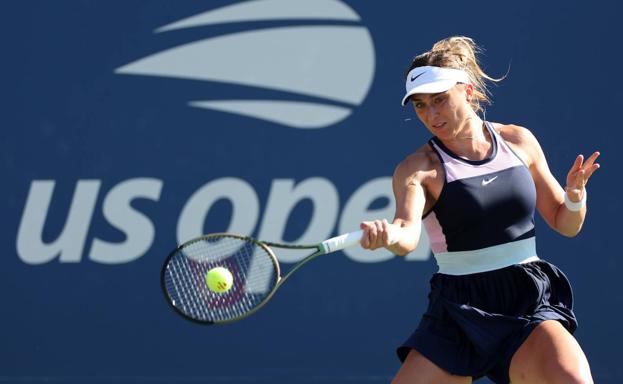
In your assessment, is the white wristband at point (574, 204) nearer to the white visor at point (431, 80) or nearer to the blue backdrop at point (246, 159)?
the white visor at point (431, 80)

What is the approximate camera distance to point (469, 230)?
11.3 ft

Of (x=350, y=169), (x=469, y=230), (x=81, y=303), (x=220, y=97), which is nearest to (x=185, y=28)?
(x=220, y=97)

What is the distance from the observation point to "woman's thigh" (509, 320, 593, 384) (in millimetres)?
3135

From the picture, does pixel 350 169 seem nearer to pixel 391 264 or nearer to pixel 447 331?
pixel 391 264

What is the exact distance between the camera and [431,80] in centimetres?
344

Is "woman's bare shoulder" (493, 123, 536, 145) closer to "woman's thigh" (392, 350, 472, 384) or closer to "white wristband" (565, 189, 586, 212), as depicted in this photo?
"white wristband" (565, 189, 586, 212)

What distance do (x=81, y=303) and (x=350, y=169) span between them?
1422mm

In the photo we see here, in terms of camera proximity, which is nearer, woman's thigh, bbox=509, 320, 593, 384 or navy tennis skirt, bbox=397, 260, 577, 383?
woman's thigh, bbox=509, 320, 593, 384

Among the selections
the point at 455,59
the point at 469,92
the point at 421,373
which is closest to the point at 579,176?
the point at 469,92

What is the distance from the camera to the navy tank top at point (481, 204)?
3.42 metres

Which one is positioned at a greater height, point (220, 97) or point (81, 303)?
point (220, 97)

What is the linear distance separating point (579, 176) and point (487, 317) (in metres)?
0.50

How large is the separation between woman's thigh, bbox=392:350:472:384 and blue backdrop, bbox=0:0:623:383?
6.65 feet

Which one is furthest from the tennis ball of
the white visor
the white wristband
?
the white wristband
